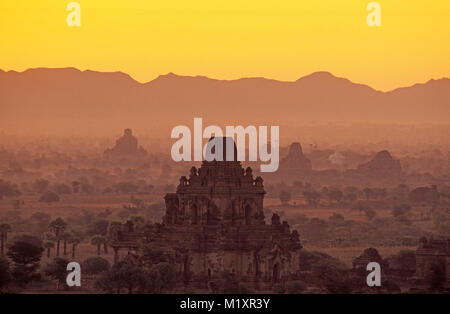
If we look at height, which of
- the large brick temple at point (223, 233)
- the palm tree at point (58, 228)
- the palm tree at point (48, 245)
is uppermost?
the palm tree at point (58, 228)

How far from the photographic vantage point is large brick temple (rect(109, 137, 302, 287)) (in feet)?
290

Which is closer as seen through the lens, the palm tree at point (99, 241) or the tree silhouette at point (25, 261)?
the tree silhouette at point (25, 261)

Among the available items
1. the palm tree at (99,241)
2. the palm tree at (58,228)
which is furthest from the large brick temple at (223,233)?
the palm tree at (58,228)

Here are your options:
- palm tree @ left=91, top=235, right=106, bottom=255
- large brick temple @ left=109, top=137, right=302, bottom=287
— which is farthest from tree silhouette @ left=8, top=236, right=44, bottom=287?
palm tree @ left=91, top=235, right=106, bottom=255

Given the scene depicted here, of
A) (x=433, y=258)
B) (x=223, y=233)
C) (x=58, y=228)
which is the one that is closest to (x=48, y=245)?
(x=58, y=228)

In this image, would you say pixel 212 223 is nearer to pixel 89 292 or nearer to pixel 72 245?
pixel 89 292

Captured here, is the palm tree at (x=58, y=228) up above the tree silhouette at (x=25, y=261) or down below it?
above

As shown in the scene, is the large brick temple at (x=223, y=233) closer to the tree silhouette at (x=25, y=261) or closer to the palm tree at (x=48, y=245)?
the tree silhouette at (x=25, y=261)

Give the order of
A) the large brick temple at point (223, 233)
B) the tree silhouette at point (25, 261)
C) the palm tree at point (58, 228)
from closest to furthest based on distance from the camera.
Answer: the large brick temple at point (223, 233), the tree silhouette at point (25, 261), the palm tree at point (58, 228)

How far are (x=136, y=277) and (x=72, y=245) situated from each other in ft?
155

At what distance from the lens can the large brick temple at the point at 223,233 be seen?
88312 millimetres

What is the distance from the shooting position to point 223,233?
8888 cm

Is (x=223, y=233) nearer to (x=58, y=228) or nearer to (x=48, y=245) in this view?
(x=48, y=245)
